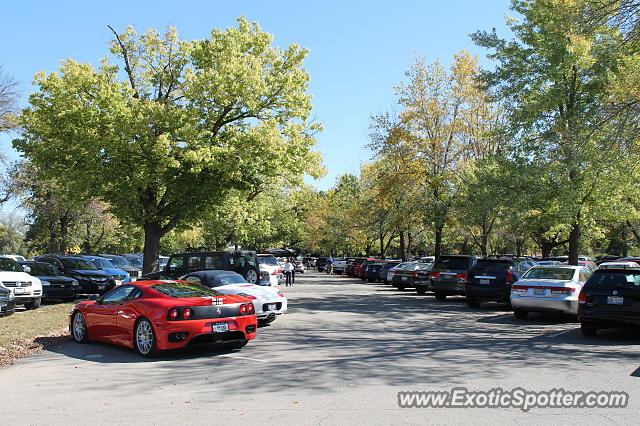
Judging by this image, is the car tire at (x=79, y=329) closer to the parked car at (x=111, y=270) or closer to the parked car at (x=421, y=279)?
the parked car at (x=111, y=270)

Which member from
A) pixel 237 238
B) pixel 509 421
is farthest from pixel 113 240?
pixel 509 421

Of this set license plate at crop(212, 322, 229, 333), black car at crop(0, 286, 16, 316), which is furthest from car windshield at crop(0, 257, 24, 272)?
license plate at crop(212, 322, 229, 333)

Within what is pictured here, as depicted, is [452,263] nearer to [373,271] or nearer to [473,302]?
[473,302]

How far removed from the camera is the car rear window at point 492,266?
17.8m

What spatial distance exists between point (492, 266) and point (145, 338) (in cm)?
1193

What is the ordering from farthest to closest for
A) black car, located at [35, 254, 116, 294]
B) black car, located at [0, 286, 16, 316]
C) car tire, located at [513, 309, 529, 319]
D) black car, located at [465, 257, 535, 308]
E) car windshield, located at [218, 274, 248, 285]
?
black car, located at [35, 254, 116, 294] < black car, located at [465, 257, 535, 308] < car tire, located at [513, 309, 529, 319] < black car, located at [0, 286, 16, 316] < car windshield, located at [218, 274, 248, 285]

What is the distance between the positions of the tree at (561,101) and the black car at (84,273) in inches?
642

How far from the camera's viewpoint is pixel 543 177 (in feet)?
62.6

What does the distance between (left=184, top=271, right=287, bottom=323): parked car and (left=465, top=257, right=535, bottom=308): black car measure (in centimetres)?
727

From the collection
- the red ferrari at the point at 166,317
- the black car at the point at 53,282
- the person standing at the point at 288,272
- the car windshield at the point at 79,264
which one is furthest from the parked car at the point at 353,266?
the red ferrari at the point at 166,317

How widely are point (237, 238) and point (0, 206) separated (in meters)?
18.3

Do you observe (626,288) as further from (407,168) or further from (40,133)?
(407,168)

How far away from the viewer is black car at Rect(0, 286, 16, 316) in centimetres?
1420

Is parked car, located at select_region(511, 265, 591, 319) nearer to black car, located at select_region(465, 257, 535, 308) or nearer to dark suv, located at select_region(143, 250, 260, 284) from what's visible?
black car, located at select_region(465, 257, 535, 308)
